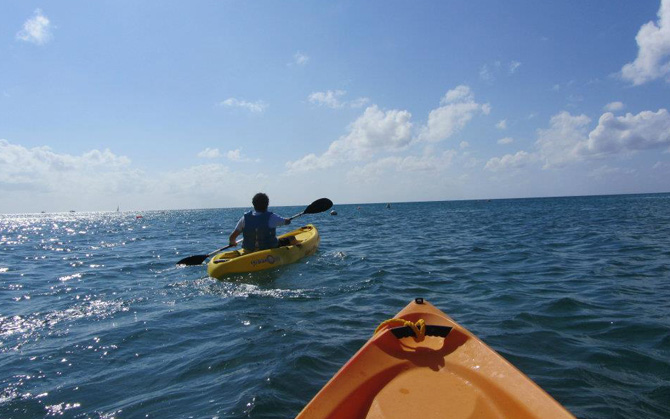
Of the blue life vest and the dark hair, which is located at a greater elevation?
the dark hair

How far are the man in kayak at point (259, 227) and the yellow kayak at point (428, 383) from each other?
21.0 ft

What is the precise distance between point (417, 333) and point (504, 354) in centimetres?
134

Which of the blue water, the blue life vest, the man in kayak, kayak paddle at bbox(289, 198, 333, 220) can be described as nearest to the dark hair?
the man in kayak

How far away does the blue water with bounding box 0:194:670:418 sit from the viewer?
11.6 feet

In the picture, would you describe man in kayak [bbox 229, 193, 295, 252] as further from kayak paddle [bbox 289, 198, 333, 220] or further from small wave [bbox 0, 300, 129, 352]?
small wave [bbox 0, 300, 129, 352]

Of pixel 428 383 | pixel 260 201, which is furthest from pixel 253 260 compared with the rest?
pixel 428 383

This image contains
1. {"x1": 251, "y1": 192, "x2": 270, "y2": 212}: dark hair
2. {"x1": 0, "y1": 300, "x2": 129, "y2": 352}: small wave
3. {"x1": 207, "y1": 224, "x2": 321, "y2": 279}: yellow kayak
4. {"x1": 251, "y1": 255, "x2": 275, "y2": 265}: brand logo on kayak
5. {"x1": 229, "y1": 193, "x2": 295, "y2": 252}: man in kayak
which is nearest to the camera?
{"x1": 0, "y1": 300, "x2": 129, "y2": 352}: small wave

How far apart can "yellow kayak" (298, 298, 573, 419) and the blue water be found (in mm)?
748

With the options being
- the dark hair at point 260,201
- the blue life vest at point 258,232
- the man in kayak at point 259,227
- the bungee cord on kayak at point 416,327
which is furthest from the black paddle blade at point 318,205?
the bungee cord on kayak at point 416,327

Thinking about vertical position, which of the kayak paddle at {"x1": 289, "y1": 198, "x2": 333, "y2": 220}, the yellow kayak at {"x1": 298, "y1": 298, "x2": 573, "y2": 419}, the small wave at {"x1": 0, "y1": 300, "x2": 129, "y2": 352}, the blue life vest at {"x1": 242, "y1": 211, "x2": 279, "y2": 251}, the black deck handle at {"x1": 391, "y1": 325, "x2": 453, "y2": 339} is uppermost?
the kayak paddle at {"x1": 289, "y1": 198, "x2": 333, "y2": 220}

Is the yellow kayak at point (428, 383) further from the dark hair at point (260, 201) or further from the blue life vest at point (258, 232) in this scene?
the blue life vest at point (258, 232)

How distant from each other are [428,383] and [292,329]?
8.91 feet

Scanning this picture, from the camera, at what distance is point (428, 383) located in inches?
117

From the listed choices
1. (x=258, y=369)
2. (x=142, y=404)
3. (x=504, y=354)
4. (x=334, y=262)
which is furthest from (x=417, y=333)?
(x=334, y=262)
